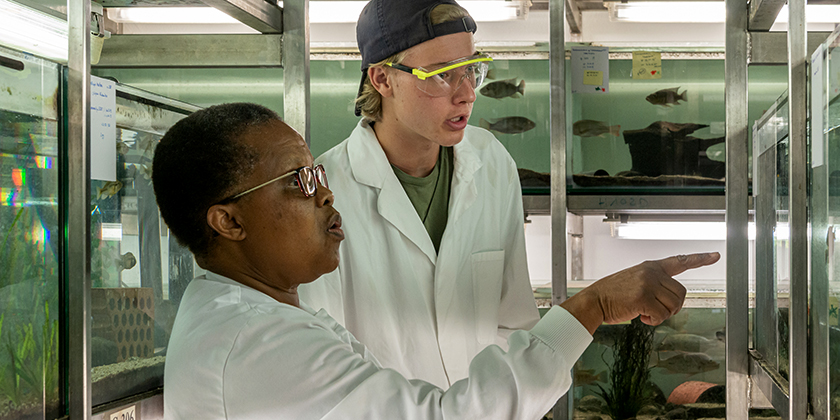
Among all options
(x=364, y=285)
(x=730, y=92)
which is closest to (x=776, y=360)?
(x=730, y=92)

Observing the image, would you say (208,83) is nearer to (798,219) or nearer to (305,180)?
(305,180)

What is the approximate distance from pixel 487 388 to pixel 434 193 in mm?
900

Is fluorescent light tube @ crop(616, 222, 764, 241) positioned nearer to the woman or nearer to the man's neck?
the man's neck

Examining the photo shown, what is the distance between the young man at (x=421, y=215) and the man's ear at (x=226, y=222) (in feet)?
1.74

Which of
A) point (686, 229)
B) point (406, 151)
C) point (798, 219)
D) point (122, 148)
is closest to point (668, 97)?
point (686, 229)

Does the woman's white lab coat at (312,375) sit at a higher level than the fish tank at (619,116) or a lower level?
lower

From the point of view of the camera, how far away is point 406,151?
1669 mm

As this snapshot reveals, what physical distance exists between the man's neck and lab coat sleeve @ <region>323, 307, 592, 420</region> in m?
0.81

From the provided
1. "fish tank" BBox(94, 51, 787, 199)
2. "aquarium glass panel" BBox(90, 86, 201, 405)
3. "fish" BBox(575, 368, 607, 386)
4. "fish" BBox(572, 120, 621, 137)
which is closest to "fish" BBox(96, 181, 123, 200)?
"aquarium glass panel" BBox(90, 86, 201, 405)

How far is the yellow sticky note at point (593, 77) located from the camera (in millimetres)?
3029

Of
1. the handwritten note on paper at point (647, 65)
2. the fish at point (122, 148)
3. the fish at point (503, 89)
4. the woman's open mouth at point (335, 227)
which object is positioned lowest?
the woman's open mouth at point (335, 227)

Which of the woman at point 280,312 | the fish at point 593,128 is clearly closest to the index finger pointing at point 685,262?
the woman at point 280,312

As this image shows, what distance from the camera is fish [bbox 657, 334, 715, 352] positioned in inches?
122

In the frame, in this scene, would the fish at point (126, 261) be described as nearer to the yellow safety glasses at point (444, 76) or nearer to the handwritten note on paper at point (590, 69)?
the yellow safety glasses at point (444, 76)
